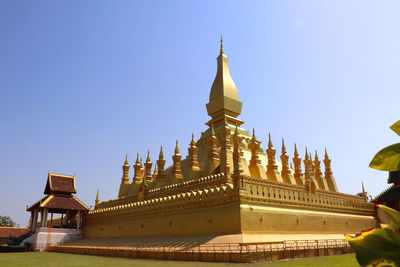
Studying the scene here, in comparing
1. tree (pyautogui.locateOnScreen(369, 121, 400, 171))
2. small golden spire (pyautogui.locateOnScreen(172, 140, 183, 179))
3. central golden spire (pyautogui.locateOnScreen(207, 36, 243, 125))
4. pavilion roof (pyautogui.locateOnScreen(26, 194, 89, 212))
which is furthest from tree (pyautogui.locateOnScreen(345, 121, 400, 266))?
pavilion roof (pyautogui.locateOnScreen(26, 194, 89, 212))

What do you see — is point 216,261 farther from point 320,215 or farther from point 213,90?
point 213,90

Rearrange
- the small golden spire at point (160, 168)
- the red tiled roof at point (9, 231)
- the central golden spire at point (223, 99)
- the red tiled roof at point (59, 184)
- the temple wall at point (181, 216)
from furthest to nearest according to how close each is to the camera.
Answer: the red tiled roof at point (9, 231), the central golden spire at point (223, 99), the red tiled roof at point (59, 184), the small golden spire at point (160, 168), the temple wall at point (181, 216)

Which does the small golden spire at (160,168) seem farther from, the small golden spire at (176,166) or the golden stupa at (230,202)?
the small golden spire at (176,166)

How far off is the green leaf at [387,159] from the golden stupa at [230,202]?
16.2 metres

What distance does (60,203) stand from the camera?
34250 mm

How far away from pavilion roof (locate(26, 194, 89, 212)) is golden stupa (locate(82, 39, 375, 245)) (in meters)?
1.50

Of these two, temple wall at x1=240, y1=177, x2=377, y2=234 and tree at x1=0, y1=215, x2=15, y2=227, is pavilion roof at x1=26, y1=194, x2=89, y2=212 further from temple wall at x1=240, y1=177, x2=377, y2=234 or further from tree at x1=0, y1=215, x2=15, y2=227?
tree at x1=0, y1=215, x2=15, y2=227

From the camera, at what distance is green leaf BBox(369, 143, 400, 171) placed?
1.66m

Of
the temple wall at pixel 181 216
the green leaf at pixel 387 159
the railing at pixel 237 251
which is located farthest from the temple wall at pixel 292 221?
the green leaf at pixel 387 159

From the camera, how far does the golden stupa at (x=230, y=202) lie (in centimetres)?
1900

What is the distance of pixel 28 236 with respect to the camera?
108ft

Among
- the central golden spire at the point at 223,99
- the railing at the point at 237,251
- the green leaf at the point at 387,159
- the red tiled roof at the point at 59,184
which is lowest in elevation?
the railing at the point at 237,251

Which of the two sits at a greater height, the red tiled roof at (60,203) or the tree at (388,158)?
the red tiled roof at (60,203)

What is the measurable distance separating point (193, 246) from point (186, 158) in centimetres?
1785
